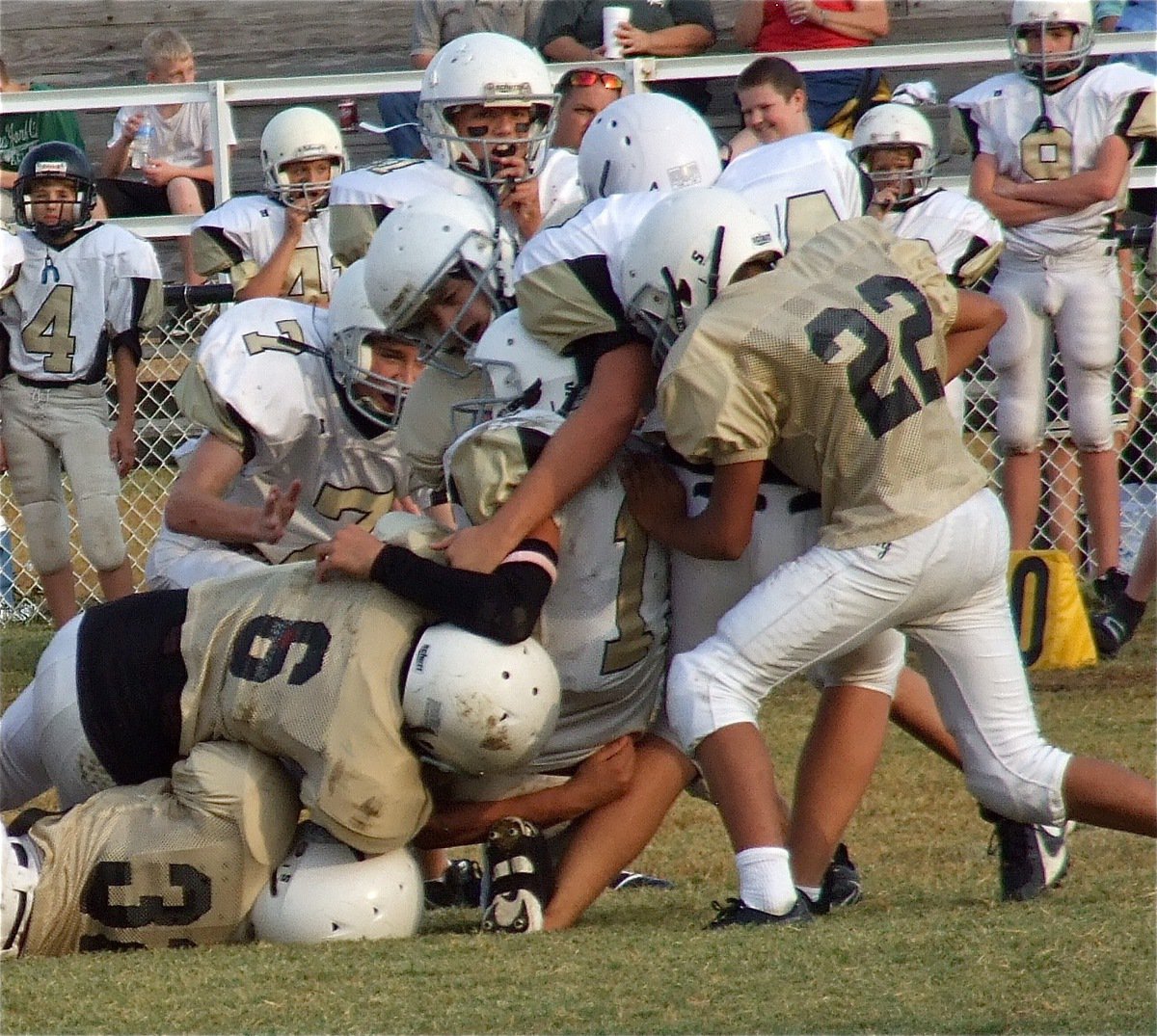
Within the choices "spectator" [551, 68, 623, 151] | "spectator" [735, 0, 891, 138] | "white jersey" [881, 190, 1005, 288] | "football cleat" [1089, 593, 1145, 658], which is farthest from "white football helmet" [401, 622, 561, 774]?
"spectator" [735, 0, 891, 138]

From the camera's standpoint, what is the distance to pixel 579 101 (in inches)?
269

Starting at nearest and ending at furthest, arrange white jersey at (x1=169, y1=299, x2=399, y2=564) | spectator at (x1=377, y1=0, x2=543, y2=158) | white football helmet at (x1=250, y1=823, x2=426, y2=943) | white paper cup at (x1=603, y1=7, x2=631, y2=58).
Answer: white football helmet at (x1=250, y1=823, x2=426, y2=943), white jersey at (x1=169, y1=299, x2=399, y2=564), white paper cup at (x1=603, y1=7, x2=631, y2=58), spectator at (x1=377, y1=0, x2=543, y2=158)

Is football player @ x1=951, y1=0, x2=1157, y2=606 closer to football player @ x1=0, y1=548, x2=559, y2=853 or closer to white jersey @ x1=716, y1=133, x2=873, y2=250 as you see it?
white jersey @ x1=716, y1=133, x2=873, y2=250

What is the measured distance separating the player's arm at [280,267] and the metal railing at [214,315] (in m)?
0.99

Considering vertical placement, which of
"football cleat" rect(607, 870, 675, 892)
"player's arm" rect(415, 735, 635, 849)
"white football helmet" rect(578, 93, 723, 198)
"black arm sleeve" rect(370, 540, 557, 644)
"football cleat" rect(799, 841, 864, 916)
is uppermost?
"white football helmet" rect(578, 93, 723, 198)

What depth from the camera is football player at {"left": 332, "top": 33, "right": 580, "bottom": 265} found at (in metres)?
4.53

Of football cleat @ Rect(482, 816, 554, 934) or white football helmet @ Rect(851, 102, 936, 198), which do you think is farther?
white football helmet @ Rect(851, 102, 936, 198)

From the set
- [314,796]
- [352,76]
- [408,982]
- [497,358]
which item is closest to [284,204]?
[352,76]

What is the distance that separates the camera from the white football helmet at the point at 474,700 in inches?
130

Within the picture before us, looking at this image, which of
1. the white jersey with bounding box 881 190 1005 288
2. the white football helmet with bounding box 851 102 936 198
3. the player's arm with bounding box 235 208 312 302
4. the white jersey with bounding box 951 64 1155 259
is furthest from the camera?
the white jersey with bounding box 951 64 1155 259

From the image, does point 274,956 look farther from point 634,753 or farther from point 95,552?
point 95,552

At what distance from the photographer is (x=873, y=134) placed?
6.34 metres

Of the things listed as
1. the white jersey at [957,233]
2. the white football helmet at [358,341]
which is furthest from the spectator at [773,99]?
the white football helmet at [358,341]

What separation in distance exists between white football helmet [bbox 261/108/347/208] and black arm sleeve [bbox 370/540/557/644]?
3.41 metres
